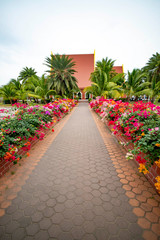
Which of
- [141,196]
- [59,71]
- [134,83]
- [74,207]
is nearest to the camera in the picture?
[74,207]

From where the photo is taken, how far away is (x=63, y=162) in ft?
12.6

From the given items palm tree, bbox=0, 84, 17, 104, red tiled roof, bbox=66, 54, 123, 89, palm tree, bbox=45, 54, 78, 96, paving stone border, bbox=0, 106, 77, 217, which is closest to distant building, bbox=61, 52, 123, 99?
red tiled roof, bbox=66, 54, 123, 89

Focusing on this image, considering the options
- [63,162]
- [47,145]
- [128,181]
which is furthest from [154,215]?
[47,145]

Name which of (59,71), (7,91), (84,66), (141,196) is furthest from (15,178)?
(84,66)

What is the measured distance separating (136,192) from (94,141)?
3.06 meters

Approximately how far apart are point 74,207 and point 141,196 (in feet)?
4.73

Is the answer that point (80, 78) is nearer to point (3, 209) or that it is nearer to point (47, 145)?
point (47, 145)

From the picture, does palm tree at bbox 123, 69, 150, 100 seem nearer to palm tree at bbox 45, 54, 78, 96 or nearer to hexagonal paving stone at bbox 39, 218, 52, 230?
palm tree at bbox 45, 54, 78, 96

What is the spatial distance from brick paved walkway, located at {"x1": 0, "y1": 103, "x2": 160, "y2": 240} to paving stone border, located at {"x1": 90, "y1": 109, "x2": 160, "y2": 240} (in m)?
0.02

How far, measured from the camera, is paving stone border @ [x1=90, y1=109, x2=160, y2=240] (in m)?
1.93

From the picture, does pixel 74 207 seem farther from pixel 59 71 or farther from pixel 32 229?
pixel 59 71

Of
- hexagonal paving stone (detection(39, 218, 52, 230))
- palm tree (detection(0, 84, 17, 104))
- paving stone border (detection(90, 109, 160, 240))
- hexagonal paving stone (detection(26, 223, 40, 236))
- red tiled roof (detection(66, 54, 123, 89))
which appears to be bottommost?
hexagonal paving stone (detection(26, 223, 40, 236))

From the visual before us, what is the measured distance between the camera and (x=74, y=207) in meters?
2.27

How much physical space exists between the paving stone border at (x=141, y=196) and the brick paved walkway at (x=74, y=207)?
2cm
